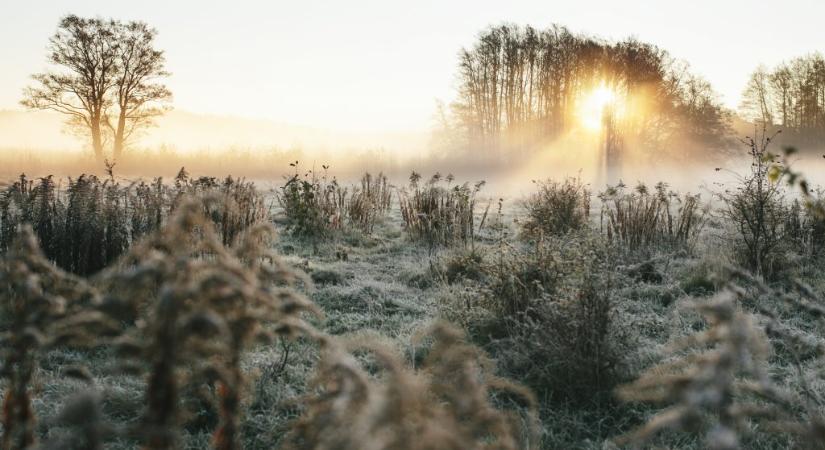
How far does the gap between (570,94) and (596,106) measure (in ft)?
4.38

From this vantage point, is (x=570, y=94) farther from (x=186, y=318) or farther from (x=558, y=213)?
(x=186, y=318)

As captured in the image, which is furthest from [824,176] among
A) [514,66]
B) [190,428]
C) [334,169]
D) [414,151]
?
[190,428]

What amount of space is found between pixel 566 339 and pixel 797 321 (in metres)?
2.45

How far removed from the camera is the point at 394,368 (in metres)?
0.88

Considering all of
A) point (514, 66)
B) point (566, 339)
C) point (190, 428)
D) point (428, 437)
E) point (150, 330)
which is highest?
point (514, 66)

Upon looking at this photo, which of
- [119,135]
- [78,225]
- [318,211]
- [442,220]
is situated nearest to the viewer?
[78,225]

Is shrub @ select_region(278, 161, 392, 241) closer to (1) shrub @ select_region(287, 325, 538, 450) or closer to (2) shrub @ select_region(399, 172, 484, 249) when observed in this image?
(2) shrub @ select_region(399, 172, 484, 249)

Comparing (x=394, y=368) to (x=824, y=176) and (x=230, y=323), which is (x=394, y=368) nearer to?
(x=230, y=323)

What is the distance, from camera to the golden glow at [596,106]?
84.7 ft

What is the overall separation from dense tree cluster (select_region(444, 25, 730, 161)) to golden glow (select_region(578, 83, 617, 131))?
14 cm

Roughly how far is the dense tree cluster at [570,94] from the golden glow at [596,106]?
14cm

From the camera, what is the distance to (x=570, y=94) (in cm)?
2683

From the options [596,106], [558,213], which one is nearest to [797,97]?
[596,106]

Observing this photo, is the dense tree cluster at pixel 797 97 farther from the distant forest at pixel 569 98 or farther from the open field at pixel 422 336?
the open field at pixel 422 336
